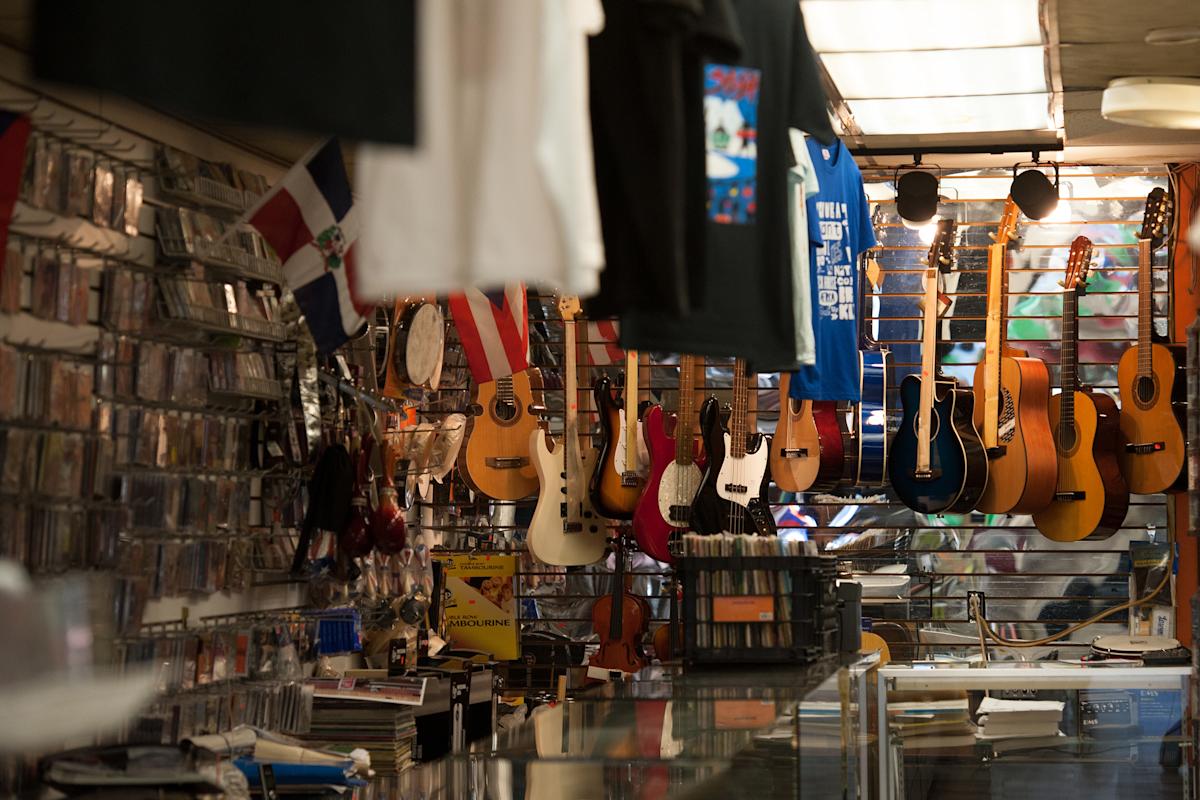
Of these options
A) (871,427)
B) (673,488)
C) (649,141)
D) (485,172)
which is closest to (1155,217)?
(871,427)

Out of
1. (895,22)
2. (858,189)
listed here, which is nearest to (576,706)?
(858,189)

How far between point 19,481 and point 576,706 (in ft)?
4.88

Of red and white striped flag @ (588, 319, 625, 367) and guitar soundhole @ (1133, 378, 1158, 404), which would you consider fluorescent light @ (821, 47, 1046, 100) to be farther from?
red and white striped flag @ (588, 319, 625, 367)

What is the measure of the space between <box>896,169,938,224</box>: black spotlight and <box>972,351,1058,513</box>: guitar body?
0.86m

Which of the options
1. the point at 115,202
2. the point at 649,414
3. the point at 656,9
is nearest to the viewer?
the point at 656,9

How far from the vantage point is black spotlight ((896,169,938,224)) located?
735 centimetres

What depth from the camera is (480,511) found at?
7.86 meters

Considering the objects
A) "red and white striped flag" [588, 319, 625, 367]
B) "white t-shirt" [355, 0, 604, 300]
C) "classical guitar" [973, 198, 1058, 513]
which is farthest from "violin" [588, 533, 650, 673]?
"white t-shirt" [355, 0, 604, 300]

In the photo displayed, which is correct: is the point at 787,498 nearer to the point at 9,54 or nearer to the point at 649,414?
the point at 649,414

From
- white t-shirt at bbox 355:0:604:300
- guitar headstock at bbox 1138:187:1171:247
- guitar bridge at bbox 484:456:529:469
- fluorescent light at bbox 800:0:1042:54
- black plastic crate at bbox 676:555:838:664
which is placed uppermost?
fluorescent light at bbox 800:0:1042:54

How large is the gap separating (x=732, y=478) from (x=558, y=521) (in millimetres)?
853

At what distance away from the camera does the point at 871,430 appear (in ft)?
23.3

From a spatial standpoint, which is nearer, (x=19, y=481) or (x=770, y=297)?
(x=770, y=297)

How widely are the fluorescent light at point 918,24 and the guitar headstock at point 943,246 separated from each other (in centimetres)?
173
